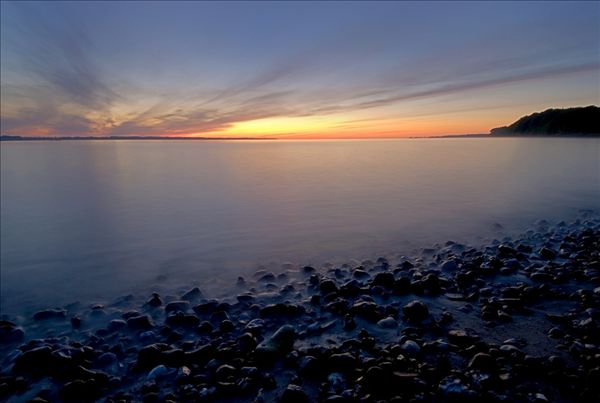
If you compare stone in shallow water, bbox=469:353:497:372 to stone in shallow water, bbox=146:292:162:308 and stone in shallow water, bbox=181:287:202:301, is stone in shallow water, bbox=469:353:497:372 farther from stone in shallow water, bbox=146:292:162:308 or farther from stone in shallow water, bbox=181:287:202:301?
stone in shallow water, bbox=146:292:162:308

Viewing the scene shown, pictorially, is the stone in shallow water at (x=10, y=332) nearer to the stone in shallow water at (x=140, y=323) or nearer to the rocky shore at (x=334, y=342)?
the rocky shore at (x=334, y=342)

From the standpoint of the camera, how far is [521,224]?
12258 mm

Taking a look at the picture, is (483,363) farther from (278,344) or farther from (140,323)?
(140,323)

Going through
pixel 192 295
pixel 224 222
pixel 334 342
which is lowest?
pixel 334 342

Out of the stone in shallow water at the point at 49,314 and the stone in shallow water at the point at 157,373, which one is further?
the stone in shallow water at the point at 49,314

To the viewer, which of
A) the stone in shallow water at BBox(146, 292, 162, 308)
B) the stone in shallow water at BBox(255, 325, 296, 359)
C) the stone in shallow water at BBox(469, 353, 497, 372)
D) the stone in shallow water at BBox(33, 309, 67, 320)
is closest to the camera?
the stone in shallow water at BBox(469, 353, 497, 372)

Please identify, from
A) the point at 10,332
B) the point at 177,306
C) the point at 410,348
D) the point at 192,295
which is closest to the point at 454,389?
the point at 410,348

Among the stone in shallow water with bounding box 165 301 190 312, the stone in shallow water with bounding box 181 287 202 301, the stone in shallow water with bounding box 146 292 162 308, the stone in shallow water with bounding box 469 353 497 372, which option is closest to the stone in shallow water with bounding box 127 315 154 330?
the stone in shallow water with bounding box 165 301 190 312

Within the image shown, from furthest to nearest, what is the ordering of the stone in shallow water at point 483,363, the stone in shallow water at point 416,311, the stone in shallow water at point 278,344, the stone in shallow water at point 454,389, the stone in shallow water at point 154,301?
1. the stone in shallow water at point 154,301
2. the stone in shallow water at point 416,311
3. the stone in shallow water at point 278,344
4. the stone in shallow water at point 483,363
5. the stone in shallow water at point 454,389

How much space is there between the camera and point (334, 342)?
16.0 feet

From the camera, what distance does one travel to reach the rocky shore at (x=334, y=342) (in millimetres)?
3881

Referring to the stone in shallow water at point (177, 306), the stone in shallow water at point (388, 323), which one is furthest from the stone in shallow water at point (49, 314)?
Result: the stone in shallow water at point (388, 323)

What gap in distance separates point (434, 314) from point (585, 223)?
34.2ft

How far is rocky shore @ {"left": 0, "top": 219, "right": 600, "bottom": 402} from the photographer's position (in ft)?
12.7
